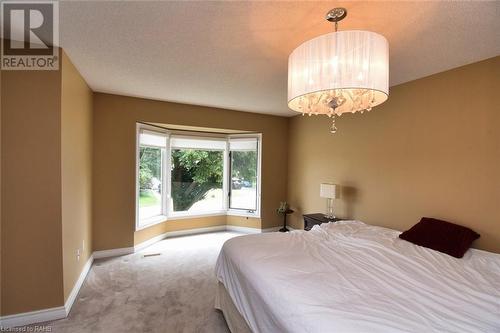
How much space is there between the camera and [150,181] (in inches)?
160

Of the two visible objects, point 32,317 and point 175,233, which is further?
point 175,233

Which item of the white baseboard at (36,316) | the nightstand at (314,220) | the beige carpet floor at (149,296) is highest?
the nightstand at (314,220)

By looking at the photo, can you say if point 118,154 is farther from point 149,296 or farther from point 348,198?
point 348,198

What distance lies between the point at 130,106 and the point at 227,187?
2363 mm

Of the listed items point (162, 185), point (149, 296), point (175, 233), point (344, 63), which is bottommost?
point (149, 296)

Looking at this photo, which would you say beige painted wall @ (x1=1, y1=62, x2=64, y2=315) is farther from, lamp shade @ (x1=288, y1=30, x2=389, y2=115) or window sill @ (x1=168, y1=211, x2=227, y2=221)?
window sill @ (x1=168, y1=211, x2=227, y2=221)

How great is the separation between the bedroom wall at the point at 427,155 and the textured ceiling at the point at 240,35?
292 millimetres

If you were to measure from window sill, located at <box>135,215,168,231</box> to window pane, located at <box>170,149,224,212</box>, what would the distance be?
0.96 feet

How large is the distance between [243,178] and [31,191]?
3.39m

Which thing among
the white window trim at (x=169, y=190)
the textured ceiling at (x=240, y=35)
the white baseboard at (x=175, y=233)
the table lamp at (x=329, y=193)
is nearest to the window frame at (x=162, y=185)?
the white window trim at (x=169, y=190)

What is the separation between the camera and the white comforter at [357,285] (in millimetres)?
1085

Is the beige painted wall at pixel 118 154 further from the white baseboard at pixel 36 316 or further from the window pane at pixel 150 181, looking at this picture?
the white baseboard at pixel 36 316

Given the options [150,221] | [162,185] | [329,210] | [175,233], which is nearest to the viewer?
[329,210]

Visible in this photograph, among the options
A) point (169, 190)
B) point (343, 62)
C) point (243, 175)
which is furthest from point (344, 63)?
point (169, 190)
